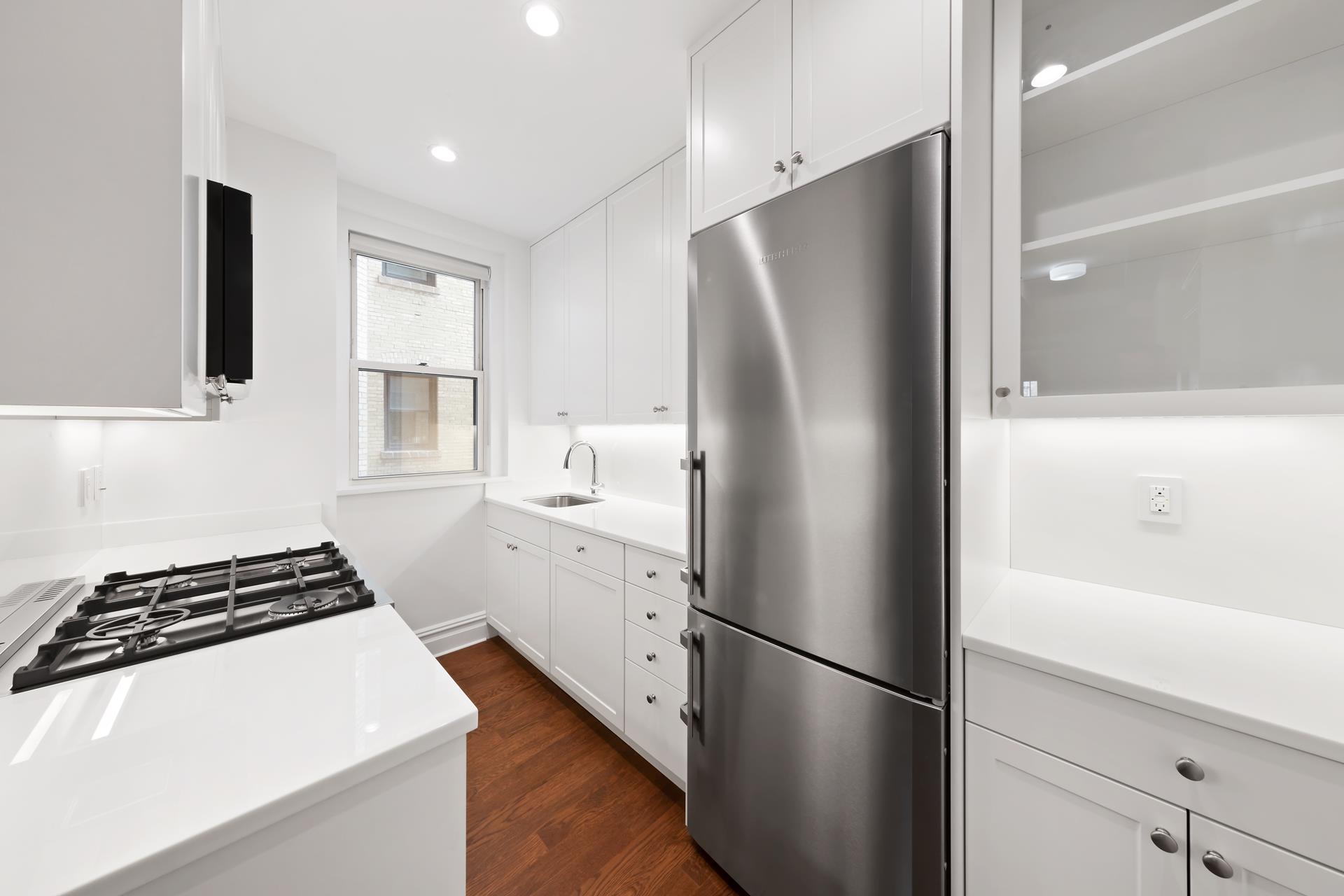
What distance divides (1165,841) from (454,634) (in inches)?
119

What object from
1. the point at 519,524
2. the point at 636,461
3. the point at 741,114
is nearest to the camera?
the point at 741,114

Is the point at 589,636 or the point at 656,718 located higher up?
the point at 589,636

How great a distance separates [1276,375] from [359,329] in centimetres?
347

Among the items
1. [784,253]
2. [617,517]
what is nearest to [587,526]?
[617,517]

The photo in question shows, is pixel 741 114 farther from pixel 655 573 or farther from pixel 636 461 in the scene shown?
pixel 636 461

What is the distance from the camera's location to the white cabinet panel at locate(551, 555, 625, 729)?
6.40 ft

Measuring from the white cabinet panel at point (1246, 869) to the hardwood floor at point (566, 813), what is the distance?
114cm

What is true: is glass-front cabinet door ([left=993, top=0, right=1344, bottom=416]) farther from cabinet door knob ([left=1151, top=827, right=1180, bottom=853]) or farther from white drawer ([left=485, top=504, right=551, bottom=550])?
white drawer ([left=485, top=504, right=551, bottom=550])

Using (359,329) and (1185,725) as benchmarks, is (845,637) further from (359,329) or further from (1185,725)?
(359,329)

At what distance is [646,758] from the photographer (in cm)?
192

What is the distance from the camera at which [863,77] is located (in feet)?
3.68

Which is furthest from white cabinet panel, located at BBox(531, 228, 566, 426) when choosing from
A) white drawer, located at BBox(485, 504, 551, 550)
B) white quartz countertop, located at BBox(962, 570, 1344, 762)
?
white quartz countertop, located at BBox(962, 570, 1344, 762)

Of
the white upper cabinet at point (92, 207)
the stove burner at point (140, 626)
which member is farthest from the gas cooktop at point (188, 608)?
the white upper cabinet at point (92, 207)

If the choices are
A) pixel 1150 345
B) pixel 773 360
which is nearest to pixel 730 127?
pixel 773 360
